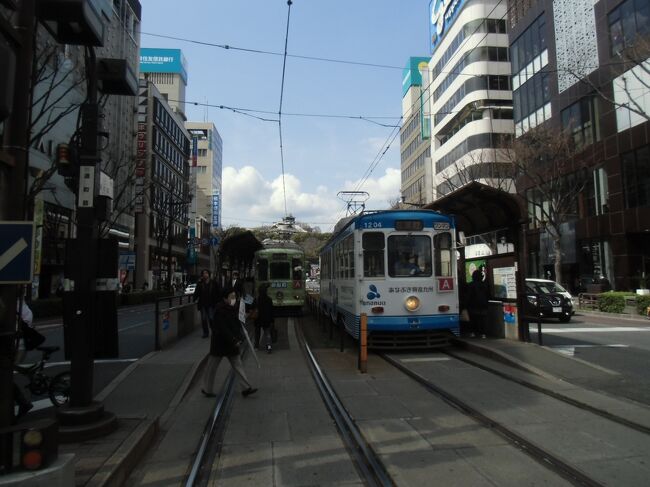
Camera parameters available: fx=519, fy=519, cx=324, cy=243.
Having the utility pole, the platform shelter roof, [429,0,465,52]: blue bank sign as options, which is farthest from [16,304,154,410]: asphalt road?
[429,0,465,52]: blue bank sign

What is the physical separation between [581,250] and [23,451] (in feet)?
121

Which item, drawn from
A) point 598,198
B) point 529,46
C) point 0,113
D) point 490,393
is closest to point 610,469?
point 490,393

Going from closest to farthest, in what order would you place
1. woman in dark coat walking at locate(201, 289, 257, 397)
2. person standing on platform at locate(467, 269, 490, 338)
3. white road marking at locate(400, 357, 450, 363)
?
woman in dark coat walking at locate(201, 289, 257, 397)
white road marking at locate(400, 357, 450, 363)
person standing on platform at locate(467, 269, 490, 338)

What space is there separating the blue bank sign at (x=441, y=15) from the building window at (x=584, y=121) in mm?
28382

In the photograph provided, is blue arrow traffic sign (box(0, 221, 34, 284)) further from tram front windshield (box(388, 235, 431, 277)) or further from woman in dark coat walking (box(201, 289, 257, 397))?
tram front windshield (box(388, 235, 431, 277))

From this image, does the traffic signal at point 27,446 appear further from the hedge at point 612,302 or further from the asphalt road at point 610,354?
the hedge at point 612,302

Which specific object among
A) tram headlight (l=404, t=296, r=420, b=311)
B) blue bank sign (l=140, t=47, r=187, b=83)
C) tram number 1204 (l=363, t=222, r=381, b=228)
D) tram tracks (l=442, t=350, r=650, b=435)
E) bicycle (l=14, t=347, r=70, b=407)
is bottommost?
tram tracks (l=442, t=350, r=650, b=435)

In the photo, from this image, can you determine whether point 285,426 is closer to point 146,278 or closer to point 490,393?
point 490,393

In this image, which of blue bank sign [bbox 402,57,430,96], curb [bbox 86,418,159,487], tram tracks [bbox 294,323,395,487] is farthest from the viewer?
blue bank sign [bbox 402,57,430,96]

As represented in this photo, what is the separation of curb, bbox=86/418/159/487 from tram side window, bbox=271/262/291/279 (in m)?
17.6

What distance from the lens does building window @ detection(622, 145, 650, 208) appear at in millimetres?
28531

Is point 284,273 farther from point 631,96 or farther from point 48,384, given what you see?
point 631,96

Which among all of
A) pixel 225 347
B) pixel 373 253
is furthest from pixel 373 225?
pixel 225 347

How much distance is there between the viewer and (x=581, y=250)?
115 ft
